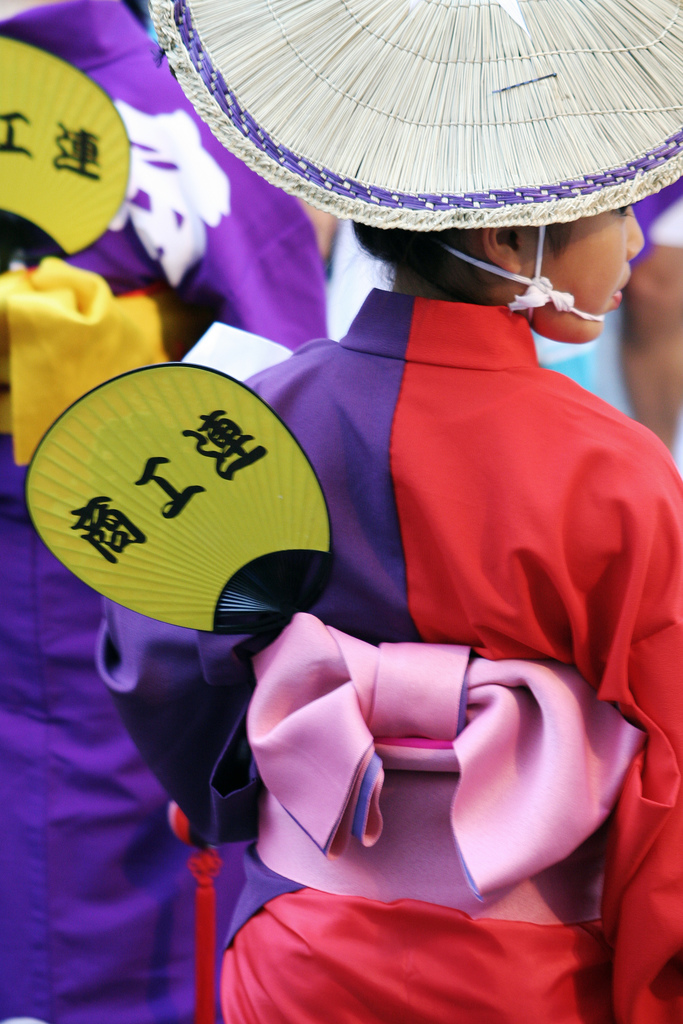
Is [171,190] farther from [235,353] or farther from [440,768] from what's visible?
[440,768]

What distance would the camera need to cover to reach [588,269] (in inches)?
37.9

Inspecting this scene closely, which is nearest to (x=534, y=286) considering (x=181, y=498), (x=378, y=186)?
(x=378, y=186)

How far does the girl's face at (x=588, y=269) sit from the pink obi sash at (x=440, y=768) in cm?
32

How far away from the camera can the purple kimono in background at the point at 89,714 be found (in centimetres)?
153

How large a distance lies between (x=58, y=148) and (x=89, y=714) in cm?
78

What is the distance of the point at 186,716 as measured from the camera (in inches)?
44.9

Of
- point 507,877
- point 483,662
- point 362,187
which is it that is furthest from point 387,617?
point 362,187

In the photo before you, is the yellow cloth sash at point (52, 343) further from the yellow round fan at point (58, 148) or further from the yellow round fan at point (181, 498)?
the yellow round fan at point (181, 498)

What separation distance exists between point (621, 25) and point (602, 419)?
31 cm

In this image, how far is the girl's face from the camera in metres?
0.95

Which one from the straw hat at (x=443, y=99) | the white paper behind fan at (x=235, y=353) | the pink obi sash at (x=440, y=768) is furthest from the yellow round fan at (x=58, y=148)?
the pink obi sash at (x=440, y=768)

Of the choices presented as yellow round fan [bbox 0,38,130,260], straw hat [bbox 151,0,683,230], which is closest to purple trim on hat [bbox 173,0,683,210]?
straw hat [bbox 151,0,683,230]

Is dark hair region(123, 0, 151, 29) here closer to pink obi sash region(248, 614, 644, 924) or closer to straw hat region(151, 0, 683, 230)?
straw hat region(151, 0, 683, 230)

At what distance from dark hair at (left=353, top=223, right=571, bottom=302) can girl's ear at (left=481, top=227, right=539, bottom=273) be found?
16 millimetres
